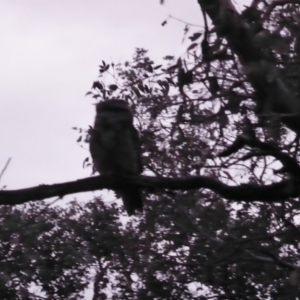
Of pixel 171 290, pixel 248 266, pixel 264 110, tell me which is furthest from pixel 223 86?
pixel 171 290

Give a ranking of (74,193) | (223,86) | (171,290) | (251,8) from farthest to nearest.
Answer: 1. (171,290)
2. (223,86)
3. (251,8)
4. (74,193)

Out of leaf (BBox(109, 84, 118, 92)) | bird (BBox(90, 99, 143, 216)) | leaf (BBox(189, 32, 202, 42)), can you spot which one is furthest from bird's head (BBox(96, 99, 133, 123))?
leaf (BBox(189, 32, 202, 42))

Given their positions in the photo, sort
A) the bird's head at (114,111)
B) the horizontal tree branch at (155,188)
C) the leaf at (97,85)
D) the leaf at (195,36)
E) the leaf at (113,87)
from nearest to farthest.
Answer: the horizontal tree branch at (155,188)
the leaf at (195,36)
the bird's head at (114,111)
the leaf at (97,85)
the leaf at (113,87)

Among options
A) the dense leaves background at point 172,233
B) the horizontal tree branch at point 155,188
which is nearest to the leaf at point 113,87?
the dense leaves background at point 172,233

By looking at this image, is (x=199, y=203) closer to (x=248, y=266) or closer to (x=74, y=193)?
(x=248, y=266)

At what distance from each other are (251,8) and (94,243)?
11.0 ft

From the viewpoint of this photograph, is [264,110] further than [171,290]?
No

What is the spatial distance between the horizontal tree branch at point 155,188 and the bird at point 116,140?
2.02 metres

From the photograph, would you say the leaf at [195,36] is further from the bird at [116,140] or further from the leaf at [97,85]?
the leaf at [97,85]

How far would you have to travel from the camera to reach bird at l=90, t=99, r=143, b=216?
5590mm

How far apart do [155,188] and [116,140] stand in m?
2.32

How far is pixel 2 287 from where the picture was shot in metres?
6.84

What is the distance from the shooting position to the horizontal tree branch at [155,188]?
10.6 ft

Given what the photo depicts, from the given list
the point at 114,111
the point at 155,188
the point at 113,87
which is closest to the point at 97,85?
the point at 113,87
